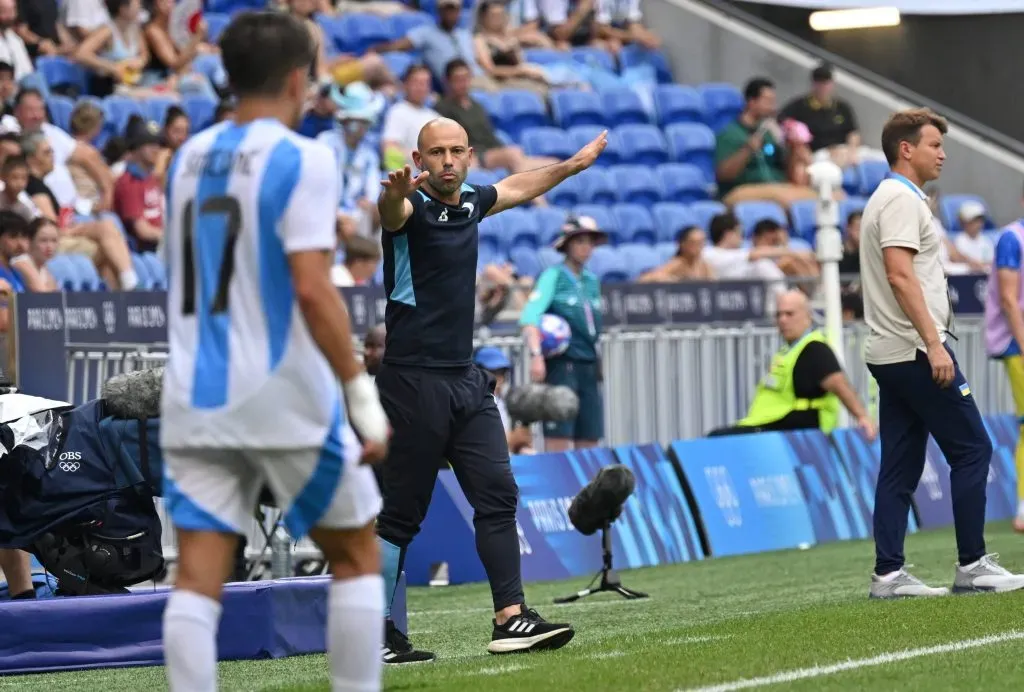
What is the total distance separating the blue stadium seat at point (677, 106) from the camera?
22391 mm

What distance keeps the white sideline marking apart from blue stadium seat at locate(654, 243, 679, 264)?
37.6 ft

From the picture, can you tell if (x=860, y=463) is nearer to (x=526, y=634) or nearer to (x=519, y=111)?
(x=519, y=111)

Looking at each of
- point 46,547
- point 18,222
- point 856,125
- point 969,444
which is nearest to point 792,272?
point 856,125

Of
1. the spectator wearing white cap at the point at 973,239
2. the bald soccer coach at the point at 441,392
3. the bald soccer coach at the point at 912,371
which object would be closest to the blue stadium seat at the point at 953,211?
the spectator wearing white cap at the point at 973,239

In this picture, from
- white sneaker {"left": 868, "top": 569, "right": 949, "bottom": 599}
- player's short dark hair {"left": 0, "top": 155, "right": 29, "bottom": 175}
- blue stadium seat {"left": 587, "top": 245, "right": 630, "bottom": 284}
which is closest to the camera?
white sneaker {"left": 868, "top": 569, "right": 949, "bottom": 599}

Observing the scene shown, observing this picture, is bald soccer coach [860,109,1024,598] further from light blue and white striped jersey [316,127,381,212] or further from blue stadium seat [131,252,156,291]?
light blue and white striped jersey [316,127,381,212]

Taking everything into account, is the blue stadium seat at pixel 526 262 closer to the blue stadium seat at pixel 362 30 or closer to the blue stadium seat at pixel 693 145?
the blue stadium seat at pixel 362 30

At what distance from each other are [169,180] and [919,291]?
4.42m

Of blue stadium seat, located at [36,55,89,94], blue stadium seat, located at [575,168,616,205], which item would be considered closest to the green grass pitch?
blue stadium seat, located at [36,55,89,94]

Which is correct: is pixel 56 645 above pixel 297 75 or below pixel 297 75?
below

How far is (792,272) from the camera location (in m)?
17.5

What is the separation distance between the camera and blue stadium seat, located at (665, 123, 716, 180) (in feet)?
71.3

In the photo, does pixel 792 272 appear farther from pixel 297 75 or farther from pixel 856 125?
pixel 297 75

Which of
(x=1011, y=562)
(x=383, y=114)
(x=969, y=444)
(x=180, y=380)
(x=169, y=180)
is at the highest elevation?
(x=383, y=114)
